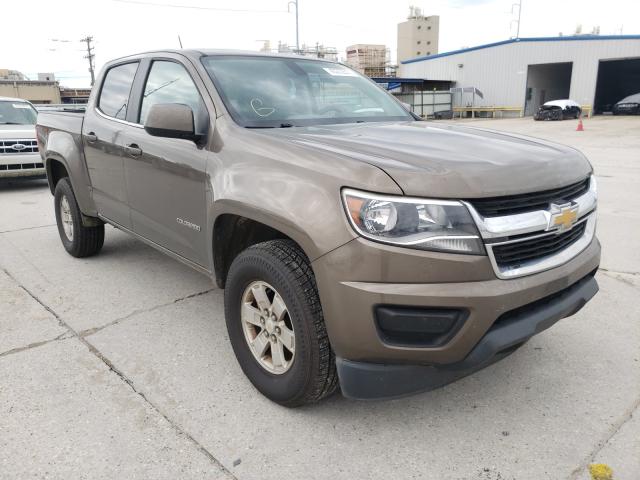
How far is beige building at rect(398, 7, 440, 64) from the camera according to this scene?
8369 centimetres

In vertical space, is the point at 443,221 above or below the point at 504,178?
below

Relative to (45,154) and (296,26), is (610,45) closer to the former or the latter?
(296,26)

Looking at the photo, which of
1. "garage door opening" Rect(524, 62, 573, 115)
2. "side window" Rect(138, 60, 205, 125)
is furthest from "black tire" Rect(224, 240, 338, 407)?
"garage door opening" Rect(524, 62, 573, 115)

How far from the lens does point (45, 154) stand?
521cm

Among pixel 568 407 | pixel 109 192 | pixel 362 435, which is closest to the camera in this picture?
pixel 362 435

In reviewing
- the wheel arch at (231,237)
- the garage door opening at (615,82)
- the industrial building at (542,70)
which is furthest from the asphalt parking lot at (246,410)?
the garage door opening at (615,82)

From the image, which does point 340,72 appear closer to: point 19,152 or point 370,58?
point 19,152

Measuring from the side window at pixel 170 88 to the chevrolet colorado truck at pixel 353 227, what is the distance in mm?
18

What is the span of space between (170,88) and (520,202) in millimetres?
2391

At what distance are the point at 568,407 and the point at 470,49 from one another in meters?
40.6

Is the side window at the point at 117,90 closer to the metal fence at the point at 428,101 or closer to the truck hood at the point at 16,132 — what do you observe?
the truck hood at the point at 16,132

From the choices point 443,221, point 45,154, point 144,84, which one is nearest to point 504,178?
point 443,221

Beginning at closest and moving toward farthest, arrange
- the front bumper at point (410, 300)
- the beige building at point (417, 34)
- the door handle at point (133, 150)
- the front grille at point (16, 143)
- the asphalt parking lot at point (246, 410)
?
the front bumper at point (410, 300)
the asphalt parking lot at point (246, 410)
the door handle at point (133, 150)
the front grille at point (16, 143)
the beige building at point (417, 34)

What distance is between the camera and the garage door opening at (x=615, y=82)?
3781 cm
